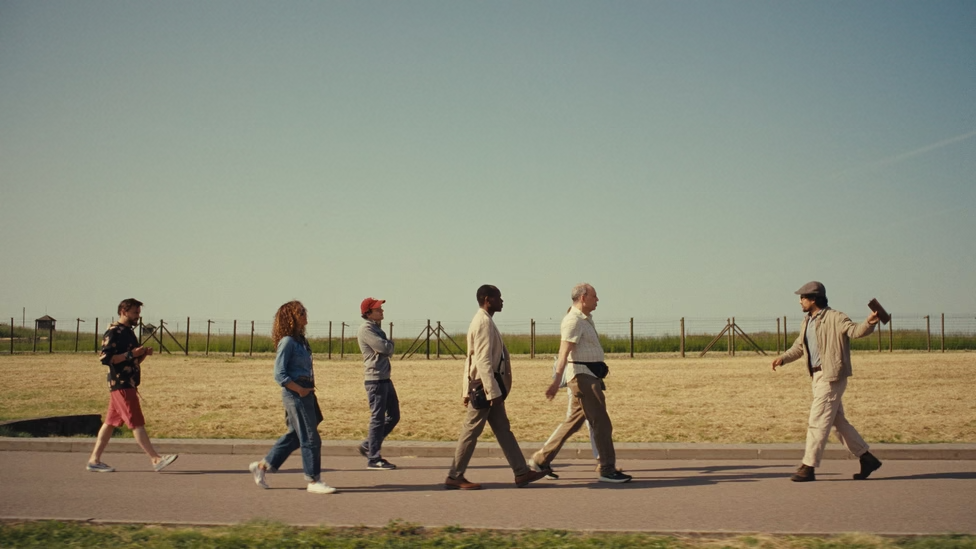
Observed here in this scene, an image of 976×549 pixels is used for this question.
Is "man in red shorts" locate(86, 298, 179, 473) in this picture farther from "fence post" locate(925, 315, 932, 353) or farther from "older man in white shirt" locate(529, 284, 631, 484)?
"fence post" locate(925, 315, 932, 353)

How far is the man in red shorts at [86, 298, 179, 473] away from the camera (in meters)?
9.42

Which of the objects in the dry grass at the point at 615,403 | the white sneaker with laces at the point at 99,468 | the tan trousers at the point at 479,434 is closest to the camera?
the tan trousers at the point at 479,434

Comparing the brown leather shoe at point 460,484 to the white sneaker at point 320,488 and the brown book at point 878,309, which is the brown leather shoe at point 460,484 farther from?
the brown book at point 878,309

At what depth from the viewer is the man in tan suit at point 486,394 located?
325 inches

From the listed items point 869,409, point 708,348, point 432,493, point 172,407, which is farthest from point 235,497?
point 708,348

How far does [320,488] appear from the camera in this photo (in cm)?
816

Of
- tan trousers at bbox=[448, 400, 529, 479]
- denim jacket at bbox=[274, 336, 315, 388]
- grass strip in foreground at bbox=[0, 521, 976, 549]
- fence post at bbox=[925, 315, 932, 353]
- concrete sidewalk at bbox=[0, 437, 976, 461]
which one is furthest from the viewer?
fence post at bbox=[925, 315, 932, 353]

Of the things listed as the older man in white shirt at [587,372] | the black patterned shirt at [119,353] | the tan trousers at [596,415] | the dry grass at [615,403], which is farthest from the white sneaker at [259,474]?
the dry grass at [615,403]

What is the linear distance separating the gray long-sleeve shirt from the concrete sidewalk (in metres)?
1.46

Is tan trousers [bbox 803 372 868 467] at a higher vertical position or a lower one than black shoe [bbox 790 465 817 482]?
higher

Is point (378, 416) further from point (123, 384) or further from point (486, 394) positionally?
point (123, 384)

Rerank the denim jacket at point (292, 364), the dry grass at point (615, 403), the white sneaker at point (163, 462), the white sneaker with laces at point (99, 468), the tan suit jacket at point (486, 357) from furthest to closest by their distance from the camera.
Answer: the dry grass at point (615, 403) → the white sneaker with laces at point (99, 468) → the white sneaker at point (163, 462) → the tan suit jacket at point (486, 357) → the denim jacket at point (292, 364)

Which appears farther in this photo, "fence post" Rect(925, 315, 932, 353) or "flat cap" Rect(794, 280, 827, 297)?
"fence post" Rect(925, 315, 932, 353)

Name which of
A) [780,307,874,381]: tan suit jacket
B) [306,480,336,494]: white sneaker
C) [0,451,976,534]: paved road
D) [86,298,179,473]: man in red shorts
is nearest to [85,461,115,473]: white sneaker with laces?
[86,298,179,473]: man in red shorts
